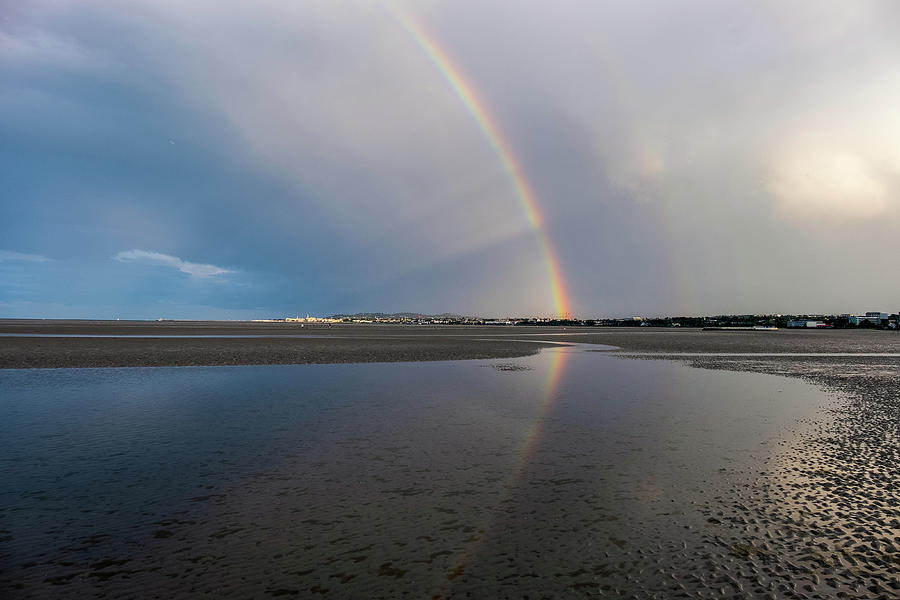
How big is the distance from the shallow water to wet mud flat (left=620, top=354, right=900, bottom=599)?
61 cm

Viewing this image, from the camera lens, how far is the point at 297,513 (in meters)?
8.21

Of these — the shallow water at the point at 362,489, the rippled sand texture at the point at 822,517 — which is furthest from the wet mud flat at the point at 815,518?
the shallow water at the point at 362,489

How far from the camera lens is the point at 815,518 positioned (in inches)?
317

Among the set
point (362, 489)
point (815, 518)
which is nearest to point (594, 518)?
point (815, 518)

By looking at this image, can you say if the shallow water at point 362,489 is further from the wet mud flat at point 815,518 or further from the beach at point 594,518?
the wet mud flat at point 815,518

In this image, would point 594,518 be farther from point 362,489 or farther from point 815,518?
point 362,489

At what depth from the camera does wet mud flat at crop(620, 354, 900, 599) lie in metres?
6.08

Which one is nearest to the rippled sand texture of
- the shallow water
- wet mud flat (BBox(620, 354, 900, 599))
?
wet mud flat (BBox(620, 354, 900, 599))

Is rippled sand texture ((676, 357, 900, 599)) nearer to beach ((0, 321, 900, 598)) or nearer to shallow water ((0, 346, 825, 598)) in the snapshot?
beach ((0, 321, 900, 598))

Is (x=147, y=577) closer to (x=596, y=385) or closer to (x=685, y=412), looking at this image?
(x=685, y=412)

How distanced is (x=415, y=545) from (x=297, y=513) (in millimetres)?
2266

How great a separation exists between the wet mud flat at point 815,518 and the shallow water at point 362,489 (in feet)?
1.99

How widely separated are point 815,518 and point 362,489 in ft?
23.7

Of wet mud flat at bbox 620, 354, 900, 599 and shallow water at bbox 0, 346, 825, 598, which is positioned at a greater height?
shallow water at bbox 0, 346, 825, 598
